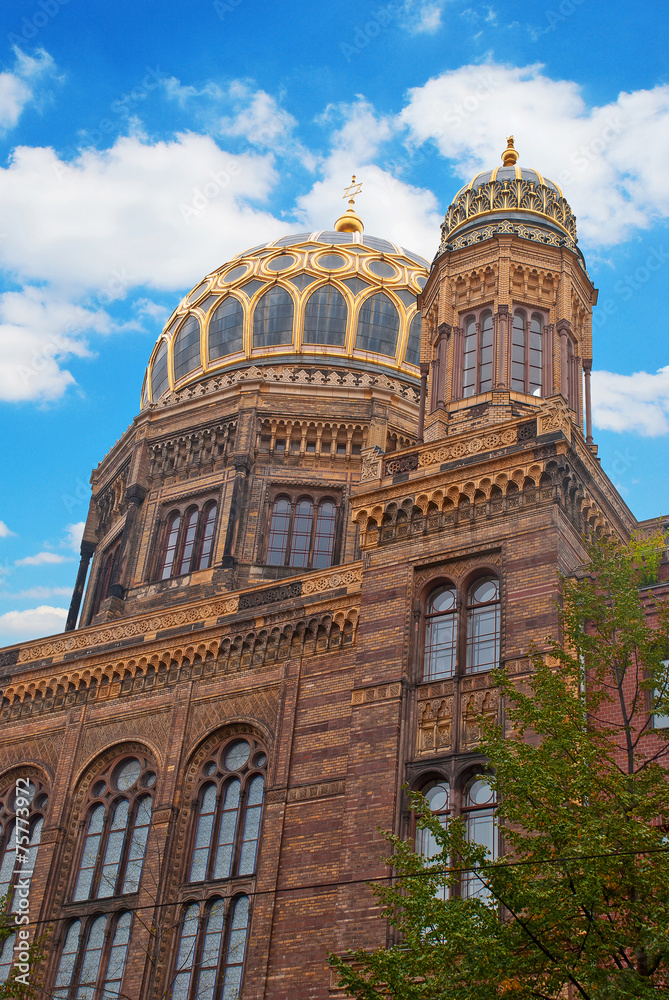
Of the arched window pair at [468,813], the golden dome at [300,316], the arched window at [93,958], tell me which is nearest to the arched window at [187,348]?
the golden dome at [300,316]

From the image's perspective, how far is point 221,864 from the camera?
985 inches

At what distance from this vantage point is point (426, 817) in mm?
15875

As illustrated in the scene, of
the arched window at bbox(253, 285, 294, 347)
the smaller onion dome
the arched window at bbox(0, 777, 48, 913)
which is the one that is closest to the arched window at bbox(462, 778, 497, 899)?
the arched window at bbox(0, 777, 48, 913)

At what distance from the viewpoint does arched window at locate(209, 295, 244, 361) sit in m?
41.5

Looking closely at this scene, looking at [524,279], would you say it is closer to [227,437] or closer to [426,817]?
[227,437]

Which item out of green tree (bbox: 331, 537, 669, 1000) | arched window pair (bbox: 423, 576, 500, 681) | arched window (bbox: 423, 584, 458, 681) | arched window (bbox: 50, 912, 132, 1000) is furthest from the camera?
arched window (bbox: 50, 912, 132, 1000)

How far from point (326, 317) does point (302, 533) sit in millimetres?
8420

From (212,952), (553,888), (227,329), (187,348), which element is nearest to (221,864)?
(212,952)

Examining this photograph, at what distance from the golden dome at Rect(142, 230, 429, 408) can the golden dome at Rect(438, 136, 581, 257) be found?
9738mm

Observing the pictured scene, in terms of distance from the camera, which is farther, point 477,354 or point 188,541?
point 188,541

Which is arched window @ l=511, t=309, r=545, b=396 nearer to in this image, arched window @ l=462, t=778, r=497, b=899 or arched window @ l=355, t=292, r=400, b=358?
arched window @ l=462, t=778, r=497, b=899

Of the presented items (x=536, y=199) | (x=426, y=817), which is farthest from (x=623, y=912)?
(x=536, y=199)

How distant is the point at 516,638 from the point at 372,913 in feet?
17.1

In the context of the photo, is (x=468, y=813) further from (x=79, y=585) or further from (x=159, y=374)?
(x=159, y=374)
